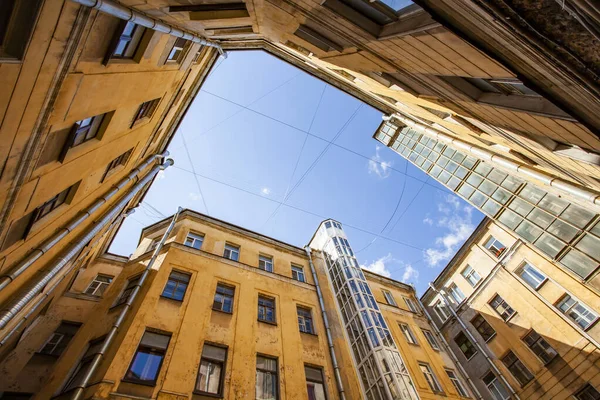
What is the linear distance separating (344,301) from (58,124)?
51.1ft

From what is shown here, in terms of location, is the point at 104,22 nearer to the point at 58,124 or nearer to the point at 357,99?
the point at 58,124

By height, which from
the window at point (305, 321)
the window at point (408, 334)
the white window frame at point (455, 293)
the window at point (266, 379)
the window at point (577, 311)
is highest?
the window at point (577, 311)

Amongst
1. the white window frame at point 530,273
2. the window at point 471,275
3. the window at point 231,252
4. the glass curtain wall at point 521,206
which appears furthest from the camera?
the window at point 471,275

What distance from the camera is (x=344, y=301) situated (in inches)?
658

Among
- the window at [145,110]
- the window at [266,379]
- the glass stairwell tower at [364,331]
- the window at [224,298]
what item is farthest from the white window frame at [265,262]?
the window at [145,110]

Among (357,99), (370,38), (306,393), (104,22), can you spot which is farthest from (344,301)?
(104,22)

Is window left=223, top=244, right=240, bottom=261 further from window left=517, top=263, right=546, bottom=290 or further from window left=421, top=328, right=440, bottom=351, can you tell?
window left=517, top=263, right=546, bottom=290

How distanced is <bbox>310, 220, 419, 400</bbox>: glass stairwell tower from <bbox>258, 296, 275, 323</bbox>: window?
4586 mm

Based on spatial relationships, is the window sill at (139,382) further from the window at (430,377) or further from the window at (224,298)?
the window at (430,377)

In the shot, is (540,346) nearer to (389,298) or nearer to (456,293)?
(456,293)

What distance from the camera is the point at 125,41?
651 centimetres

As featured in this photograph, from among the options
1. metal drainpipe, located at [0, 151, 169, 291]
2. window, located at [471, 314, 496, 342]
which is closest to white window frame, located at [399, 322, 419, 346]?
window, located at [471, 314, 496, 342]

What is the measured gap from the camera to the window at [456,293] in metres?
24.3

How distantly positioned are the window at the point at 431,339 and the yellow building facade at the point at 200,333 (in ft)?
1.48
